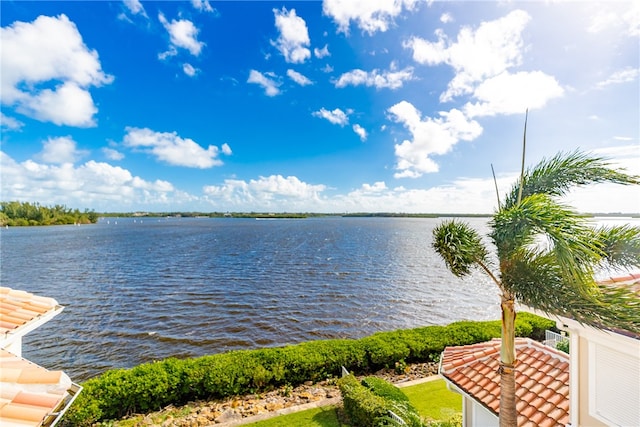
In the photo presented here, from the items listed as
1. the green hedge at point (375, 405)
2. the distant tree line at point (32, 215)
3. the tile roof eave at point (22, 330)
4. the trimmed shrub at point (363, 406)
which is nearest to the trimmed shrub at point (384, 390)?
the green hedge at point (375, 405)

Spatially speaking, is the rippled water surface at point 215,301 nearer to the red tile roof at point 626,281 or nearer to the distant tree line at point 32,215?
the red tile roof at point 626,281

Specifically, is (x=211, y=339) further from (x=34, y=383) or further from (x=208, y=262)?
(x=208, y=262)

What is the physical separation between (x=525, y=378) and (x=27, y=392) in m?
9.42

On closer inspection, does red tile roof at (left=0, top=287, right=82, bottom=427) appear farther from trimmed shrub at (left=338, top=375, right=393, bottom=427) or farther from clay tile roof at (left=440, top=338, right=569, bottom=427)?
clay tile roof at (left=440, top=338, right=569, bottom=427)

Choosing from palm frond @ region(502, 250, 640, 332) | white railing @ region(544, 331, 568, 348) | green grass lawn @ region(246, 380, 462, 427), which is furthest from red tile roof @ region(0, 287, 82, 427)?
white railing @ region(544, 331, 568, 348)

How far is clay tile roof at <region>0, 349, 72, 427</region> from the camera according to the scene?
3766mm

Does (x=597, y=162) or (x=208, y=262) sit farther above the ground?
(x=597, y=162)

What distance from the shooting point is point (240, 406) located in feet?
34.2

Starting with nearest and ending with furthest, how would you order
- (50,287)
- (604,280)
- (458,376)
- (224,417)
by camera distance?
(604,280), (458,376), (224,417), (50,287)

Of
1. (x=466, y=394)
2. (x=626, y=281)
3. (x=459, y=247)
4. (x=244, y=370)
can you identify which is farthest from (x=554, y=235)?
(x=244, y=370)

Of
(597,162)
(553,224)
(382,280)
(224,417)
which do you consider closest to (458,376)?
(553,224)

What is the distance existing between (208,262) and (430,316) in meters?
29.3

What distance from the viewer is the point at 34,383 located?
4.43 meters

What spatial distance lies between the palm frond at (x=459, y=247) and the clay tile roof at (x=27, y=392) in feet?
21.4
